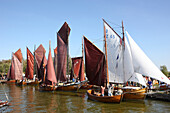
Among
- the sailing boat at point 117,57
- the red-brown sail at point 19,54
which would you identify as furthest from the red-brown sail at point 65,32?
the red-brown sail at point 19,54

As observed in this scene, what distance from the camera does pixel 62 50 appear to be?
37094 millimetres

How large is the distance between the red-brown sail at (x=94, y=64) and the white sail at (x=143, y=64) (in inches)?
169

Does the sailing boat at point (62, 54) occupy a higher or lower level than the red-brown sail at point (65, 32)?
lower

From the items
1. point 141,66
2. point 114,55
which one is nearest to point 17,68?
point 114,55

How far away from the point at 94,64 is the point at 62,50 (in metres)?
13.2

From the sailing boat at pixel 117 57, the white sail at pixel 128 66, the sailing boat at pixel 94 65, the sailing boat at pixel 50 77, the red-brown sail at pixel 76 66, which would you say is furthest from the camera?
the red-brown sail at pixel 76 66

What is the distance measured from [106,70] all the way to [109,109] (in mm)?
6356

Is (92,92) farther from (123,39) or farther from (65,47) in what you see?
(65,47)

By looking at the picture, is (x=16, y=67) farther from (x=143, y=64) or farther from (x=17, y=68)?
(x=143, y=64)

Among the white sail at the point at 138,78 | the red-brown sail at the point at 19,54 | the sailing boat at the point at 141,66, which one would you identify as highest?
the red-brown sail at the point at 19,54

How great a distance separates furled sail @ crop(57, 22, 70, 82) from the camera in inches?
1414

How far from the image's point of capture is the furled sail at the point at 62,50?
3593 cm

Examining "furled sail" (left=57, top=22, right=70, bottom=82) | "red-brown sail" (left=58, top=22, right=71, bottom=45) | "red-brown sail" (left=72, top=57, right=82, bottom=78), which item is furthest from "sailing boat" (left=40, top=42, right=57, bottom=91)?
"red-brown sail" (left=72, top=57, right=82, bottom=78)

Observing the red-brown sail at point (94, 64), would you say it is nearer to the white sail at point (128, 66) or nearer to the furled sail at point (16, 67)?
the white sail at point (128, 66)
